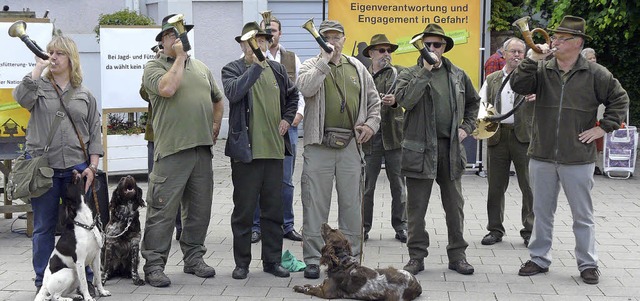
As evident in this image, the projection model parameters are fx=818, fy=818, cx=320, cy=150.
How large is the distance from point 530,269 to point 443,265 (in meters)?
0.75

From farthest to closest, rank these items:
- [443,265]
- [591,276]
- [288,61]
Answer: [288,61]
[443,265]
[591,276]

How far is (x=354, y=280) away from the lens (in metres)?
5.96

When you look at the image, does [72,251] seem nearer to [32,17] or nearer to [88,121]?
[88,121]

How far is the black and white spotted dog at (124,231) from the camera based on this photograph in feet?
21.0

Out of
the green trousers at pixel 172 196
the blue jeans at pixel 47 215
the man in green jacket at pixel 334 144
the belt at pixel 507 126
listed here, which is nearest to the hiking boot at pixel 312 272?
the man in green jacket at pixel 334 144

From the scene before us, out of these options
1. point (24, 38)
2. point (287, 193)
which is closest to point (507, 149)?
point (287, 193)

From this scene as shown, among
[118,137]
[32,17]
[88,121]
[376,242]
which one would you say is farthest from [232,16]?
[88,121]

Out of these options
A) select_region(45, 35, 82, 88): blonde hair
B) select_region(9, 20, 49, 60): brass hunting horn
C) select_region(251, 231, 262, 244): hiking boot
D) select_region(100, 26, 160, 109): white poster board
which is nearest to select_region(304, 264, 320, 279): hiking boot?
select_region(251, 231, 262, 244): hiking boot

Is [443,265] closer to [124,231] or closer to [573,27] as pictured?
[573,27]

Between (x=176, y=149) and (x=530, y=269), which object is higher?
(x=176, y=149)

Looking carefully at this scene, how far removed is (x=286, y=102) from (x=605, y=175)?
7.06 metres

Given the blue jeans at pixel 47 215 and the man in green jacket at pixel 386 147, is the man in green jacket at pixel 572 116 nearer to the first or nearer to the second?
the man in green jacket at pixel 386 147

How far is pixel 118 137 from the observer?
443 inches

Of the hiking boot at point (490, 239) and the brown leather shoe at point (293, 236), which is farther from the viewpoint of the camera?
the brown leather shoe at point (293, 236)
